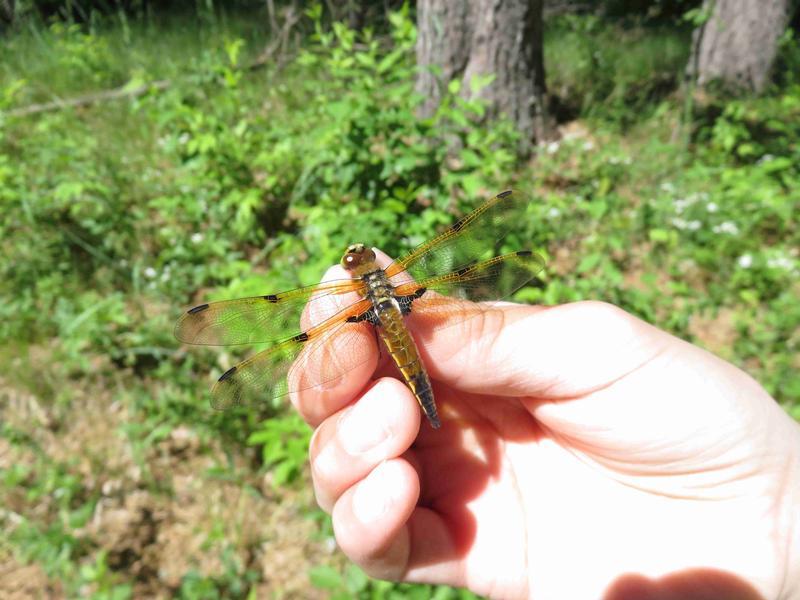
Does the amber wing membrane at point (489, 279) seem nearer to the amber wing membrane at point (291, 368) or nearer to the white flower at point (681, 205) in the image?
the amber wing membrane at point (291, 368)

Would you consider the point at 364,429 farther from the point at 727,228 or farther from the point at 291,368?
the point at 727,228

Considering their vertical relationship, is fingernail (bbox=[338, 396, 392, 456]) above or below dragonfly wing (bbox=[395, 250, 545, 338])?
below

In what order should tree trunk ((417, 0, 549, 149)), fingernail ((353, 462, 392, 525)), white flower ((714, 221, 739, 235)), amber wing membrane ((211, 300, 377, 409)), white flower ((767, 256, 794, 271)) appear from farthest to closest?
1. tree trunk ((417, 0, 549, 149))
2. white flower ((714, 221, 739, 235))
3. white flower ((767, 256, 794, 271))
4. amber wing membrane ((211, 300, 377, 409))
5. fingernail ((353, 462, 392, 525))

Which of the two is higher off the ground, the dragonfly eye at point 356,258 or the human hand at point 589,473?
the dragonfly eye at point 356,258

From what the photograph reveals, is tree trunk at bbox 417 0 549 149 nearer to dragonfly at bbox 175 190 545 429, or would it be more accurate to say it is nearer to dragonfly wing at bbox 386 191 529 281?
dragonfly wing at bbox 386 191 529 281

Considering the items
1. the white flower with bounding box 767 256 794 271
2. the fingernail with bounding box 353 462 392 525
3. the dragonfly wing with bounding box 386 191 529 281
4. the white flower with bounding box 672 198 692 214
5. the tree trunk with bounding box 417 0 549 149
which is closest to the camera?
the fingernail with bounding box 353 462 392 525

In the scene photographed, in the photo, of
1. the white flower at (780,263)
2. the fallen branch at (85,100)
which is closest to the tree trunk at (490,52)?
the white flower at (780,263)

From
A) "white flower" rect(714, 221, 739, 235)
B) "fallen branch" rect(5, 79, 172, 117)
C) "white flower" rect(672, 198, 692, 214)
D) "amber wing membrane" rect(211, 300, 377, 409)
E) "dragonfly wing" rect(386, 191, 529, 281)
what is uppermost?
"fallen branch" rect(5, 79, 172, 117)

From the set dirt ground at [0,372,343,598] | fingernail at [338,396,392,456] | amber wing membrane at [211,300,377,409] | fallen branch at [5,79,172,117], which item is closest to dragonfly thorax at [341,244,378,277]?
amber wing membrane at [211,300,377,409]
